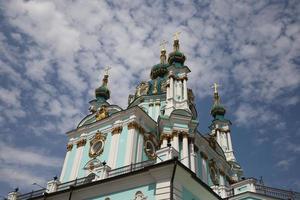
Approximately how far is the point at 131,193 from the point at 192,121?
37.3 ft

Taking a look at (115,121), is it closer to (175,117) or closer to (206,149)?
(175,117)

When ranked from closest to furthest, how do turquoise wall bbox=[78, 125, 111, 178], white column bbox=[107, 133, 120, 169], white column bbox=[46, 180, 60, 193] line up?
white column bbox=[46, 180, 60, 193] < white column bbox=[107, 133, 120, 169] < turquoise wall bbox=[78, 125, 111, 178]

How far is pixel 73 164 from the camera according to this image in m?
26.4

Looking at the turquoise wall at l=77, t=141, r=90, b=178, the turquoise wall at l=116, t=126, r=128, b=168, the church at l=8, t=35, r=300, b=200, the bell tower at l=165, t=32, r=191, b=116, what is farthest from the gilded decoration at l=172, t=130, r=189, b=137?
the turquoise wall at l=77, t=141, r=90, b=178

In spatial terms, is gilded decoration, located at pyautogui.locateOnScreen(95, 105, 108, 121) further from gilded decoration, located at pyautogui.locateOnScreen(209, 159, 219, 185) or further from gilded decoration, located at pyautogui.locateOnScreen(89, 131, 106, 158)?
gilded decoration, located at pyautogui.locateOnScreen(209, 159, 219, 185)

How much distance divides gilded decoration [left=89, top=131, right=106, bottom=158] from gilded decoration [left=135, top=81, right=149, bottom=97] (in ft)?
26.7

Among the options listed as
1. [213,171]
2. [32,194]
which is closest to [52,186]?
[32,194]

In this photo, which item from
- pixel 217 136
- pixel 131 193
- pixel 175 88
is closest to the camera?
pixel 131 193

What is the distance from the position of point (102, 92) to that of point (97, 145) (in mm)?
9456

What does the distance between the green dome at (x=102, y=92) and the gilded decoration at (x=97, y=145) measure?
8.53 m

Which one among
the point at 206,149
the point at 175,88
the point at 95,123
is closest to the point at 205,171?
the point at 206,149

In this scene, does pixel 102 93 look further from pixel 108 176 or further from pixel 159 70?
pixel 108 176

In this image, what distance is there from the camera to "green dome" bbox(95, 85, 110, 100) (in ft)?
114

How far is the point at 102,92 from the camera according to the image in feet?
114
